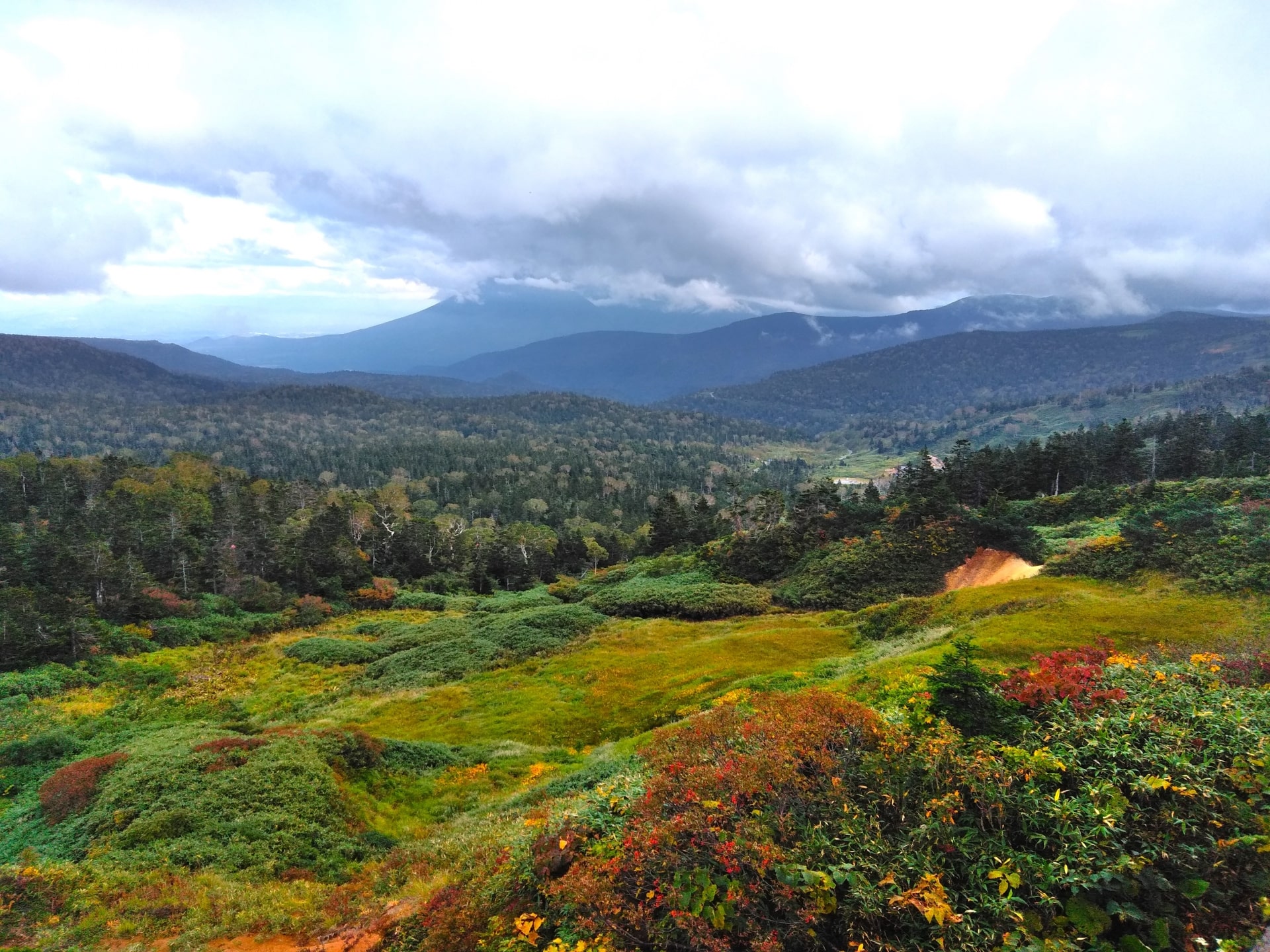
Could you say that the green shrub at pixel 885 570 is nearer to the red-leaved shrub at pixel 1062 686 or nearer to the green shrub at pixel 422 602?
the red-leaved shrub at pixel 1062 686

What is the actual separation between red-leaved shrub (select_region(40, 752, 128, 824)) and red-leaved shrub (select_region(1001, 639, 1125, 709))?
1107 inches

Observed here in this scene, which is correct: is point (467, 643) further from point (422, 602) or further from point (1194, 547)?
point (1194, 547)

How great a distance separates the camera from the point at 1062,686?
1185cm

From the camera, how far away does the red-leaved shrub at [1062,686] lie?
438 inches

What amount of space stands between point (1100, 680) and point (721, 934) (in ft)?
32.6

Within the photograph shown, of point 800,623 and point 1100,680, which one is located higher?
point 1100,680

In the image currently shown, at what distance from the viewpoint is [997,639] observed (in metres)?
22.9

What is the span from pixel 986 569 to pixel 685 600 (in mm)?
25701

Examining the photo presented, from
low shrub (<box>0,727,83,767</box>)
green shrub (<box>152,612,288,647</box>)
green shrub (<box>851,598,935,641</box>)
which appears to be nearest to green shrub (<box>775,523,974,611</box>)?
green shrub (<box>851,598,935,641</box>)

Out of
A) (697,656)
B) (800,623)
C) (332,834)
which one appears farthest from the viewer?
(800,623)

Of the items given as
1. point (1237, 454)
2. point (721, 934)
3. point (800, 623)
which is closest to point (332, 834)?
point (721, 934)

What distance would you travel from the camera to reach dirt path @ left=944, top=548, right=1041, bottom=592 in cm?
4622

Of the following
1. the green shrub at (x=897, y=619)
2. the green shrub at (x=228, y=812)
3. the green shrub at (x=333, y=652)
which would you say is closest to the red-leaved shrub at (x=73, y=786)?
the green shrub at (x=228, y=812)

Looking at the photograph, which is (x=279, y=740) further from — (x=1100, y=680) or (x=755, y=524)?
(x=755, y=524)
